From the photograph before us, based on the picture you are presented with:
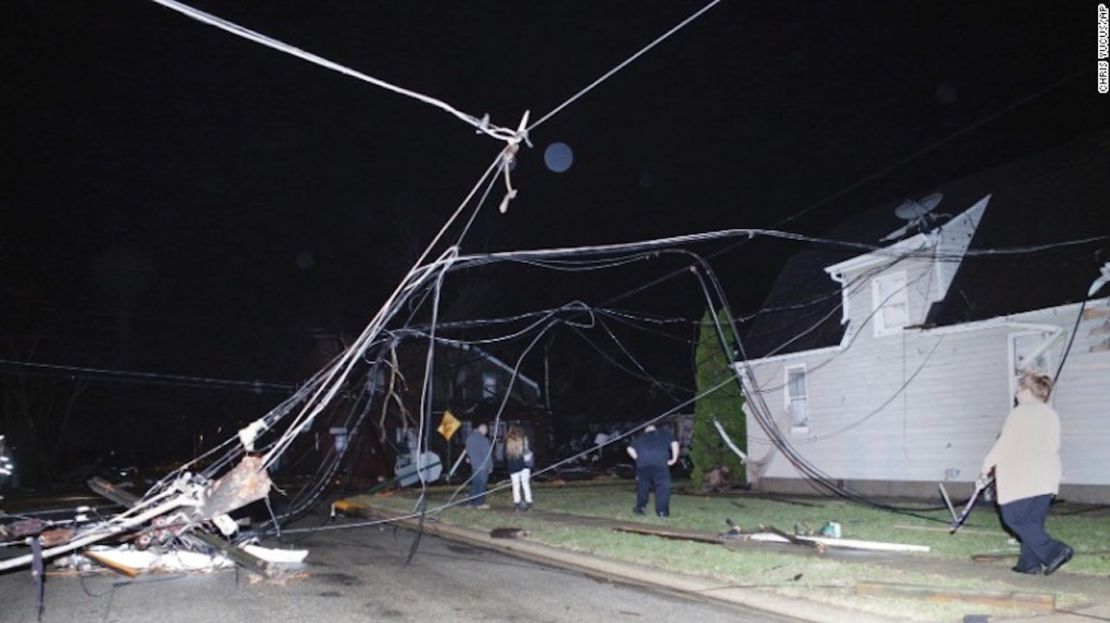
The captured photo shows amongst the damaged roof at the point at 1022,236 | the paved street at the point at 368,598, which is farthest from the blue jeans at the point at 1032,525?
the damaged roof at the point at 1022,236

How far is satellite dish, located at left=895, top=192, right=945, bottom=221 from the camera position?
18.2m

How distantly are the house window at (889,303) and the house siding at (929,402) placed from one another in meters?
0.19

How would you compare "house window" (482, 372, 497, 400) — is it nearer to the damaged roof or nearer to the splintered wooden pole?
the damaged roof

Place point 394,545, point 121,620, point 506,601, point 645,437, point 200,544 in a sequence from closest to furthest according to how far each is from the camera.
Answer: point 121,620, point 506,601, point 200,544, point 394,545, point 645,437

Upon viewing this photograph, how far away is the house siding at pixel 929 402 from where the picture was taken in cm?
1482

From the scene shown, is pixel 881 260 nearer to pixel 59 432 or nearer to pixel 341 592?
pixel 341 592

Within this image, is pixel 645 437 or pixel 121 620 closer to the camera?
pixel 121 620

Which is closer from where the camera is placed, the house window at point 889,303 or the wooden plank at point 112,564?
the wooden plank at point 112,564

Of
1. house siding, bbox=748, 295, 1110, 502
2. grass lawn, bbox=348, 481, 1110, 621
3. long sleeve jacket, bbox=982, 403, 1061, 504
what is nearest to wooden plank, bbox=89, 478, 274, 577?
grass lawn, bbox=348, 481, 1110, 621

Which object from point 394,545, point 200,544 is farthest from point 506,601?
point 394,545

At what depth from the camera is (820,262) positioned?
22594 millimetres

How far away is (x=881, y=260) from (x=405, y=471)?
1378cm

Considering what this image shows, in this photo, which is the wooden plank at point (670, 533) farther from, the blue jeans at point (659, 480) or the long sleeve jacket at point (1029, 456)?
the long sleeve jacket at point (1029, 456)

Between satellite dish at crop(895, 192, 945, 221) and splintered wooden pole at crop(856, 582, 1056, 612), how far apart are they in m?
12.0
